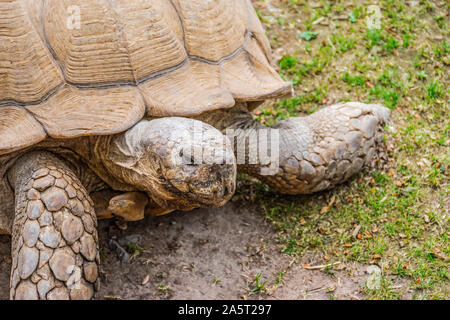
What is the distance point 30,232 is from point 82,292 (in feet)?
1.23

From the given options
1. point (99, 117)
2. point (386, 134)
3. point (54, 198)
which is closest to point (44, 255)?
point (54, 198)

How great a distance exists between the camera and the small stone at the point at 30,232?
2.60 metres

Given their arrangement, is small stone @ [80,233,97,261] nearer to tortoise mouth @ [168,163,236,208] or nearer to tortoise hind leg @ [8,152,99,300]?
tortoise hind leg @ [8,152,99,300]

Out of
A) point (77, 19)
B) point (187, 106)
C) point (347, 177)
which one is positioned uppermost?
point (77, 19)

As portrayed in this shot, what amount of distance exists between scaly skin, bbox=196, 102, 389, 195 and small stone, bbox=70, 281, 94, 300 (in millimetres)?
1171

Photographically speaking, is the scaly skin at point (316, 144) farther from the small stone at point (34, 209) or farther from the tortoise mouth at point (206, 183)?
the small stone at point (34, 209)

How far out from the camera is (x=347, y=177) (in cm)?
358

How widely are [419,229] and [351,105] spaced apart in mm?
894

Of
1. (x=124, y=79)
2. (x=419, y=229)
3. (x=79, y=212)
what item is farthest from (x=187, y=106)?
(x=419, y=229)

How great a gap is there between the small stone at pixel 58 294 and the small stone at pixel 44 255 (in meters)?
0.13

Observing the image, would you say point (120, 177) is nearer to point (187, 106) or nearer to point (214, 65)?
point (187, 106)

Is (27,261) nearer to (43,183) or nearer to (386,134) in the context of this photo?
(43,183)

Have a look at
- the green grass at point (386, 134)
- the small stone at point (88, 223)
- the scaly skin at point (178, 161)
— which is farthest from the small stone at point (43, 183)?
the green grass at point (386, 134)

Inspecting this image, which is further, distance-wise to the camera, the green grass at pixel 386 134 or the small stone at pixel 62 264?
the green grass at pixel 386 134
